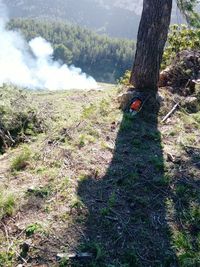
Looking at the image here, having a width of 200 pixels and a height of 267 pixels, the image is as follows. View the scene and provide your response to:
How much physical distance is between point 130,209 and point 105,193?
0.35m

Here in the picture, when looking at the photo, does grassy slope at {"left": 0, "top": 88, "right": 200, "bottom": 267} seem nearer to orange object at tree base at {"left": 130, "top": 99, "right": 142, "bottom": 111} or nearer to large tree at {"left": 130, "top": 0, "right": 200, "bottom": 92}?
orange object at tree base at {"left": 130, "top": 99, "right": 142, "bottom": 111}

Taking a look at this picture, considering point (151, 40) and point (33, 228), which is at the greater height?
point (151, 40)

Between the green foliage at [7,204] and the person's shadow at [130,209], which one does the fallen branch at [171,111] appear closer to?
the person's shadow at [130,209]

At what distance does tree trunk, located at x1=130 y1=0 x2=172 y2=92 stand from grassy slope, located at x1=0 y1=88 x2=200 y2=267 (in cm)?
95

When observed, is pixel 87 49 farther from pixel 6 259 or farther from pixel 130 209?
pixel 6 259

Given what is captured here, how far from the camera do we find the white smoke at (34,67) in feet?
332

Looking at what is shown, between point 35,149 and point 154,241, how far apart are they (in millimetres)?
2087

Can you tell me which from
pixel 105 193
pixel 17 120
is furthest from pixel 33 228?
pixel 17 120

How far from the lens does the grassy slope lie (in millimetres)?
3111

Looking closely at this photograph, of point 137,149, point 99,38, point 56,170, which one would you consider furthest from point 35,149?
point 99,38

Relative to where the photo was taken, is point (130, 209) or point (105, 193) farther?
point (105, 193)

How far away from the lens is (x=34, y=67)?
114000 millimetres

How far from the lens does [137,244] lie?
10.6 feet

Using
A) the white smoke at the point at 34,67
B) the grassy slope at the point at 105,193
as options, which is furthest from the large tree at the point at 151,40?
the white smoke at the point at 34,67
